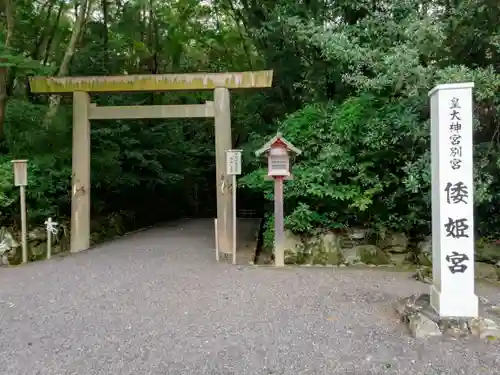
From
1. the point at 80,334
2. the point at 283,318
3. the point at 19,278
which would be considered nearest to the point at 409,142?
the point at 283,318

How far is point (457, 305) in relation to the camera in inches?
144

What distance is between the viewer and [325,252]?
7594mm

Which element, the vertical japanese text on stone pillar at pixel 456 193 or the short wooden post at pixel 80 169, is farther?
the short wooden post at pixel 80 169

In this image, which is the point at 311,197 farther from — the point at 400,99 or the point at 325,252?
the point at 400,99

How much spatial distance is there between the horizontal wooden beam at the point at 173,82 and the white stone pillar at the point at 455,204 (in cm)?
392

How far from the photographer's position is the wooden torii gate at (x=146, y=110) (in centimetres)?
741

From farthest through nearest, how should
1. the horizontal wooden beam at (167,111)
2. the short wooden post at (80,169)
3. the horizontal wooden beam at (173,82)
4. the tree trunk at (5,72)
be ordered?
the tree trunk at (5,72), the short wooden post at (80,169), the horizontal wooden beam at (167,111), the horizontal wooden beam at (173,82)

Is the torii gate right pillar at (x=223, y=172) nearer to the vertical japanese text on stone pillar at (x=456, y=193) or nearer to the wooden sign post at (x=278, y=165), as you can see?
the wooden sign post at (x=278, y=165)

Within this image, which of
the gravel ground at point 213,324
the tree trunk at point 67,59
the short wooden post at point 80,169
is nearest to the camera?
the gravel ground at point 213,324

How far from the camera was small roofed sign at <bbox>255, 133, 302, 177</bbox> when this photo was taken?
675 centimetres

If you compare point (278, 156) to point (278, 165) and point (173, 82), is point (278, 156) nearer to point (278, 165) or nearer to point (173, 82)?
point (278, 165)

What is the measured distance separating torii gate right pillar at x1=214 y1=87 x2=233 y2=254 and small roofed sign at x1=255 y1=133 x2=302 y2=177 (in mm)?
933

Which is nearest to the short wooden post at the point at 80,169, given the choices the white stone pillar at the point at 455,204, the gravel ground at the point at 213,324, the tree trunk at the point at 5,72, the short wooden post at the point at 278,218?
the gravel ground at the point at 213,324

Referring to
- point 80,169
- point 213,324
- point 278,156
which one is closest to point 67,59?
point 80,169
